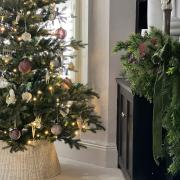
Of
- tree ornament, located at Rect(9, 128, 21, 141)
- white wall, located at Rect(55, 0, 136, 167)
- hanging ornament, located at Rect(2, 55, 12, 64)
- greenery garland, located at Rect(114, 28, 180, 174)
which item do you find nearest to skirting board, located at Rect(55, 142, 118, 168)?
white wall, located at Rect(55, 0, 136, 167)

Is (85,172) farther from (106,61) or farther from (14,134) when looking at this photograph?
(106,61)

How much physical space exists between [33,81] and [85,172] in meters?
0.97

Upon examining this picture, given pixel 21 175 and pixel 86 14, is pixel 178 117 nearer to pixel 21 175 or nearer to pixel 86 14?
pixel 21 175

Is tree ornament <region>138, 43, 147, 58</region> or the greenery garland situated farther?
tree ornament <region>138, 43, 147, 58</region>

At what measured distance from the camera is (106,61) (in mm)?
3479

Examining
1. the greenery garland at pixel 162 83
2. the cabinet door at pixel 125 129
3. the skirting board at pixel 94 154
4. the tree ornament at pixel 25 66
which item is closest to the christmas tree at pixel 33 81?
the tree ornament at pixel 25 66

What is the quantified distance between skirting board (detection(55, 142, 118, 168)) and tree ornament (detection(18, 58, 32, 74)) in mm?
1115

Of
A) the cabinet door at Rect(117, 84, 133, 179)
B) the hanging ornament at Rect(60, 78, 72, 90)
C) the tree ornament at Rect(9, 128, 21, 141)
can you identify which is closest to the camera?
the cabinet door at Rect(117, 84, 133, 179)

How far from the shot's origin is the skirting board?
3.52 m

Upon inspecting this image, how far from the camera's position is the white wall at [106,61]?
3.43 meters

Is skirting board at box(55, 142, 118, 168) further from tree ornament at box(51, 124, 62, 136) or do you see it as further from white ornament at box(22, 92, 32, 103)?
white ornament at box(22, 92, 32, 103)

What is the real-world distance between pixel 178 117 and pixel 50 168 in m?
1.58

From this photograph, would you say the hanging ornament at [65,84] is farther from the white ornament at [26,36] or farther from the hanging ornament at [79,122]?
the white ornament at [26,36]

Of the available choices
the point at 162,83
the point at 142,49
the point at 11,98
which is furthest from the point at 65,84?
the point at 162,83
